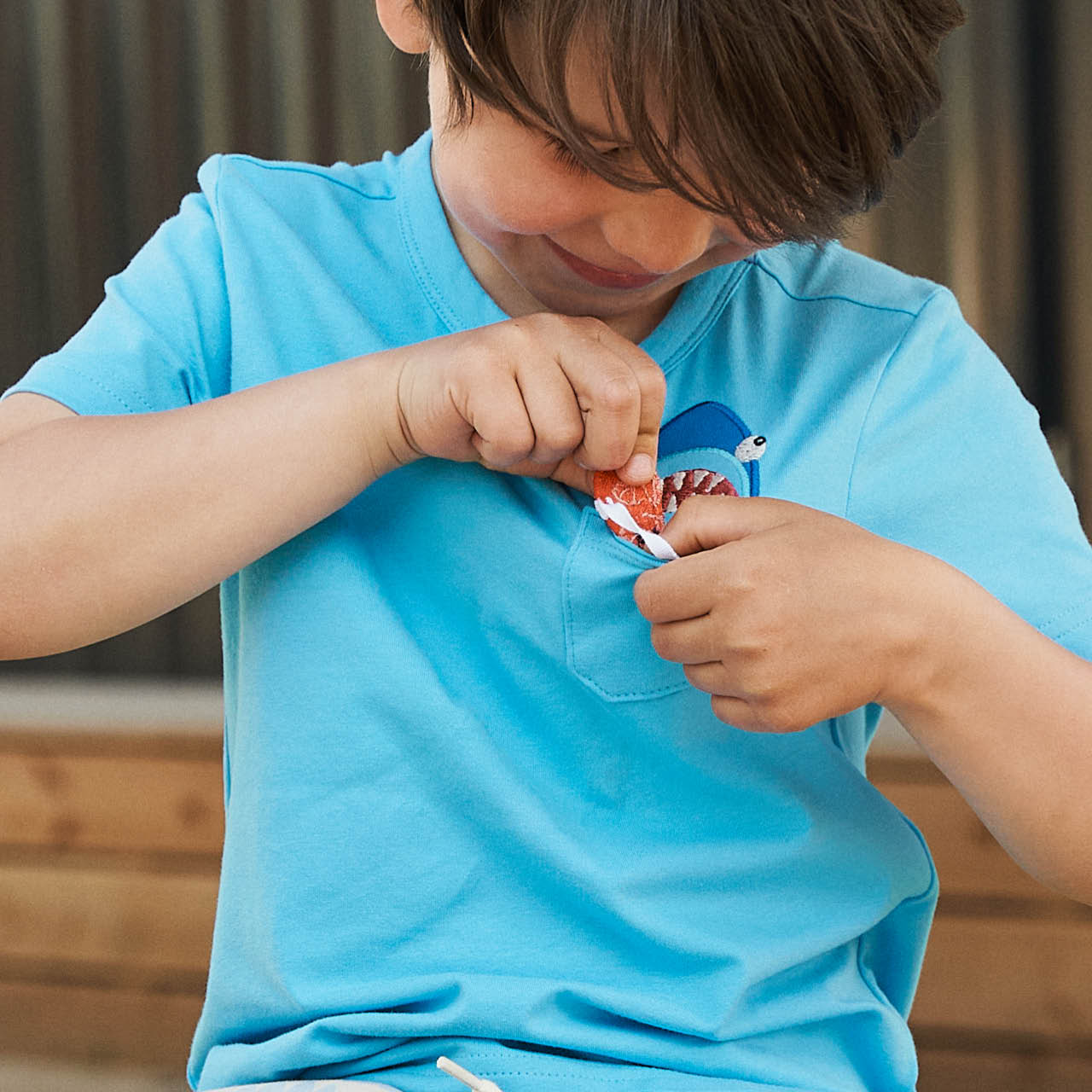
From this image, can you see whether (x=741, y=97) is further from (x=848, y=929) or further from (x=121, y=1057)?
(x=121, y=1057)

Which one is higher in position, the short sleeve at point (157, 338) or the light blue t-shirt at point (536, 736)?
the short sleeve at point (157, 338)

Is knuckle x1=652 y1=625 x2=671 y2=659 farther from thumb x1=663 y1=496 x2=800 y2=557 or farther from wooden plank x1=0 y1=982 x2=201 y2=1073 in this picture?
wooden plank x1=0 y1=982 x2=201 y2=1073

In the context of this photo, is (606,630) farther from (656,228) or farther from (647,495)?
(656,228)

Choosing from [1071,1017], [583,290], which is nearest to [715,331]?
[583,290]

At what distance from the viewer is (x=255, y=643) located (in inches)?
28.9

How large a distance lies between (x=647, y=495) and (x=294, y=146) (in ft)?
5.15

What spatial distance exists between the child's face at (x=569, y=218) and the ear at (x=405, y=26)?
13 mm

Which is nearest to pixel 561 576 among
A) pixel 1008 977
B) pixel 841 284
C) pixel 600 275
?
pixel 600 275

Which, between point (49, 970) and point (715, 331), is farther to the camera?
point (49, 970)

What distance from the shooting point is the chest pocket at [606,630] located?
0.71 m

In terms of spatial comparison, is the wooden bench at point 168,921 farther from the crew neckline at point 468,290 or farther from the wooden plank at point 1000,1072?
the crew neckline at point 468,290

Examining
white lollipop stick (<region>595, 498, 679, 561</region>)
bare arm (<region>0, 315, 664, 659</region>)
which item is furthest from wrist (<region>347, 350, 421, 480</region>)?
white lollipop stick (<region>595, 498, 679, 561</region>)

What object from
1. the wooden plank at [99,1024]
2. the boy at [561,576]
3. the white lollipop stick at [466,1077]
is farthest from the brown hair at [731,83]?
the wooden plank at [99,1024]

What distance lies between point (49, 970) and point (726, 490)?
65.6 inches
